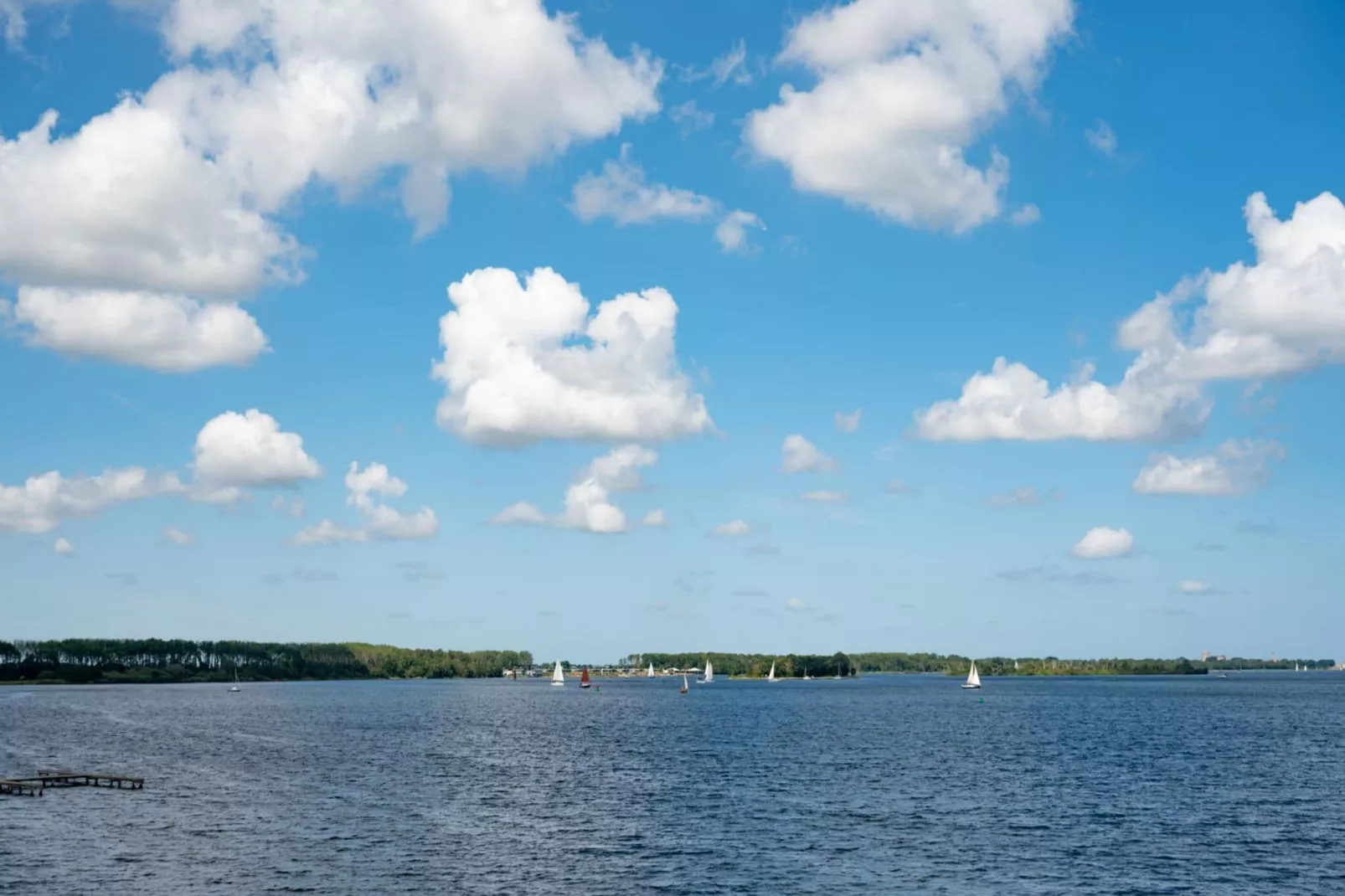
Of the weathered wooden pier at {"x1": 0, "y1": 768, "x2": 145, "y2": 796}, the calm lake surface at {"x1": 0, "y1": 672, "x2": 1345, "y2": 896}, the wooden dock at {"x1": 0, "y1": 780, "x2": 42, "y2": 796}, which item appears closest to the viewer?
the calm lake surface at {"x1": 0, "y1": 672, "x2": 1345, "y2": 896}

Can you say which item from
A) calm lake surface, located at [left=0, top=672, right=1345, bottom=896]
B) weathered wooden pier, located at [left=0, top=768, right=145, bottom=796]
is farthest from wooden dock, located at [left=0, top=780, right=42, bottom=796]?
calm lake surface, located at [left=0, top=672, right=1345, bottom=896]

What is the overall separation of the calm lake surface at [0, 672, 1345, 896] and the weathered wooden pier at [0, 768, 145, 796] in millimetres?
2480

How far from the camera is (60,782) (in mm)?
97375

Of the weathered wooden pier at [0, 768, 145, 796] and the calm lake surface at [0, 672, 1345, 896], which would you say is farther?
the weathered wooden pier at [0, 768, 145, 796]

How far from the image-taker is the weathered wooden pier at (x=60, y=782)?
305 ft

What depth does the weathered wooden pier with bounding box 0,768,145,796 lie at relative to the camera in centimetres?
9311

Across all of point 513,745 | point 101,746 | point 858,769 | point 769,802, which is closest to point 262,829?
point 769,802

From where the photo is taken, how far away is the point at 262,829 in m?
75.6

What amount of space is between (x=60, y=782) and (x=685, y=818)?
181 feet

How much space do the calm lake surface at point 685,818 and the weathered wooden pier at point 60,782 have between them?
2.48 m

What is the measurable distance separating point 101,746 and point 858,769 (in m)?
94.1

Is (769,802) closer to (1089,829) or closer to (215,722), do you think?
(1089,829)

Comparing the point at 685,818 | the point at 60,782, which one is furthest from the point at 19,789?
the point at 685,818

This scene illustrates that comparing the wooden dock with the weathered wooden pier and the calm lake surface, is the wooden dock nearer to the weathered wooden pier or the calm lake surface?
the weathered wooden pier
